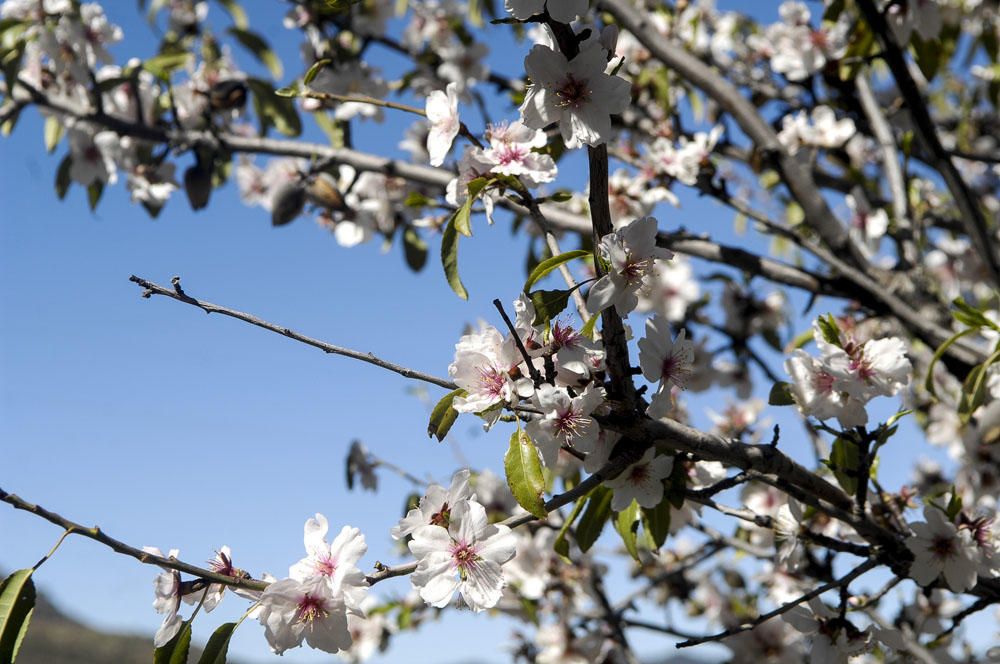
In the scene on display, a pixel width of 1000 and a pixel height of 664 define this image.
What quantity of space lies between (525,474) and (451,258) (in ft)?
1.20

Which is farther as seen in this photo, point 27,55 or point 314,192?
point 27,55

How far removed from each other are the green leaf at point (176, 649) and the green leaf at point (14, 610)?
16 cm

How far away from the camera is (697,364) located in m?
2.92

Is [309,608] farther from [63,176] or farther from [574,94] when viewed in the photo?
[63,176]

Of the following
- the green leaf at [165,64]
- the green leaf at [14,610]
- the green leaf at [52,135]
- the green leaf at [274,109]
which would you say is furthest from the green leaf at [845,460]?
the green leaf at [52,135]

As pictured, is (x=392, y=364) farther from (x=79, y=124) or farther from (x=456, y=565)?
(x=79, y=124)

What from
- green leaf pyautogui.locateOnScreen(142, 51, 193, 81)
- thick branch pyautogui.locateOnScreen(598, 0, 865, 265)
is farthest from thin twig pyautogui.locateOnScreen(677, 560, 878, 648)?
green leaf pyautogui.locateOnScreen(142, 51, 193, 81)

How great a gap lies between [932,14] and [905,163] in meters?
0.45

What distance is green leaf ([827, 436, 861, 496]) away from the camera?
1.38 m

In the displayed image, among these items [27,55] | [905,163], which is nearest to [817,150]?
[905,163]

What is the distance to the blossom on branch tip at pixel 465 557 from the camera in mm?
1061

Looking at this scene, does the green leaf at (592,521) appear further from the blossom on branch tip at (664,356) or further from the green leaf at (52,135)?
the green leaf at (52,135)

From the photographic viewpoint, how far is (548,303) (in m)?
1.07

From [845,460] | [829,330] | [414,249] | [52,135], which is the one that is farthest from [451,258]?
[52,135]
